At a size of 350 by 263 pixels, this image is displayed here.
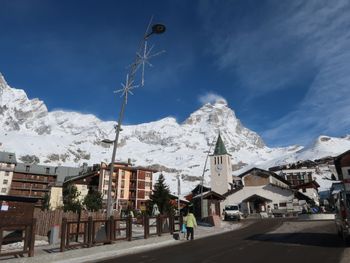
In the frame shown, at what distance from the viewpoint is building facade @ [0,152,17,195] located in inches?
4087

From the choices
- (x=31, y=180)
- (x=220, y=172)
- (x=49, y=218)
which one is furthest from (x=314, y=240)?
(x=31, y=180)

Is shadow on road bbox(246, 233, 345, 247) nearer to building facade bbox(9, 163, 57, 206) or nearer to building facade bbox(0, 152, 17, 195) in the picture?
building facade bbox(9, 163, 57, 206)

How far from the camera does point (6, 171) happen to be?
105812mm

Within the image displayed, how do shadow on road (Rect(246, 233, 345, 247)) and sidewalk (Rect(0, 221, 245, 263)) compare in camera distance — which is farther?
shadow on road (Rect(246, 233, 345, 247))

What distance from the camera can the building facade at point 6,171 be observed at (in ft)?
341

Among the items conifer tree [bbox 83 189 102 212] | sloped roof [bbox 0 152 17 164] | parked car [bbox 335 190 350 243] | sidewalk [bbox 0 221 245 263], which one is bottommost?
sidewalk [bbox 0 221 245 263]

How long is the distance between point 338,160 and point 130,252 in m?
61.3

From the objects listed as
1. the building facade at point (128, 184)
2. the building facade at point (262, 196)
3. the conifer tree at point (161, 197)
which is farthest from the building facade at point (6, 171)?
the conifer tree at point (161, 197)

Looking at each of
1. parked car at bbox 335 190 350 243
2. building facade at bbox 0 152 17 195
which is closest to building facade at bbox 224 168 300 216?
parked car at bbox 335 190 350 243

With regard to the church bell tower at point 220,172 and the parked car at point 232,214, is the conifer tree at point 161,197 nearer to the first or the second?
the parked car at point 232,214

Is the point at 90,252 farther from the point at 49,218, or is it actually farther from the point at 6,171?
the point at 6,171

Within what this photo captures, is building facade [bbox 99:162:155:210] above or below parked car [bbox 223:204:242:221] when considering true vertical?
above

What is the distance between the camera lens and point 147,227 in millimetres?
19594

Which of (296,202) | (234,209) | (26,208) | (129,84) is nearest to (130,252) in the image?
(129,84)
